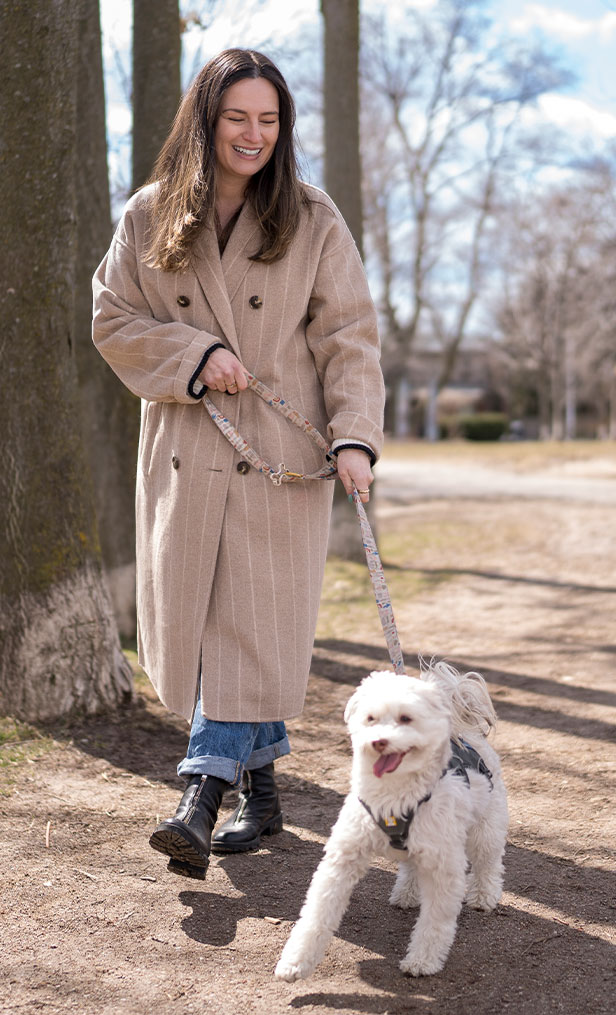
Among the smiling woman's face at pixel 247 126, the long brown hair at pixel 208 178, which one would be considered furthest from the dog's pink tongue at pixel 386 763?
the smiling woman's face at pixel 247 126

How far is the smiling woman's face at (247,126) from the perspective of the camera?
2939 mm

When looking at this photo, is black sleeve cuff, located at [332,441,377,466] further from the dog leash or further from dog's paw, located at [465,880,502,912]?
dog's paw, located at [465,880,502,912]

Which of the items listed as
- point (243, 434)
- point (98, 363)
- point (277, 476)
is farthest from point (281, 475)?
point (98, 363)

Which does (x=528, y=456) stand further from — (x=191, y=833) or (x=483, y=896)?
(x=191, y=833)

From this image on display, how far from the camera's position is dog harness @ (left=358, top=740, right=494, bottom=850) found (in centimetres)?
245

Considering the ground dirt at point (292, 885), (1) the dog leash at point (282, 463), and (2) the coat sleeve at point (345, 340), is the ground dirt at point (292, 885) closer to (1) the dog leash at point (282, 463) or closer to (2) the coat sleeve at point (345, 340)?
(1) the dog leash at point (282, 463)

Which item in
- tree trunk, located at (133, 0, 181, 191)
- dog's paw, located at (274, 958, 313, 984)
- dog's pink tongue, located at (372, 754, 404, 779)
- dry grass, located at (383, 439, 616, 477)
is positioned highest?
tree trunk, located at (133, 0, 181, 191)

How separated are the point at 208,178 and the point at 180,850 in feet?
6.29

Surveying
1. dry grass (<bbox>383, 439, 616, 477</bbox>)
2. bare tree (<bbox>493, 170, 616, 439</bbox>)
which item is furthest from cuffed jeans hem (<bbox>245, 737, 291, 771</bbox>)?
bare tree (<bbox>493, 170, 616, 439</bbox>)

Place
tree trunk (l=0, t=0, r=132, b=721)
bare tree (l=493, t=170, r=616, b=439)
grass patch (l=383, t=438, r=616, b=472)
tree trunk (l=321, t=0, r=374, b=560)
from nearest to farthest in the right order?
→ tree trunk (l=0, t=0, r=132, b=721) < tree trunk (l=321, t=0, r=374, b=560) < grass patch (l=383, t=438, r=616, b=472) < bare tree (l=493, t=170, r=616, b=439)

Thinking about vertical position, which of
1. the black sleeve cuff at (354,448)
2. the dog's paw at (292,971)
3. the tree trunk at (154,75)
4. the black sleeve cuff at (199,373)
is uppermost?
the tree trunk at (154,75)

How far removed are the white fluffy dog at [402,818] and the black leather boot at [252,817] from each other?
0.79m

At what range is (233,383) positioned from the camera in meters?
2.96

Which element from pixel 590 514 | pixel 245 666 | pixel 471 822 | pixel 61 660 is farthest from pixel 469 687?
pixel 590 514
